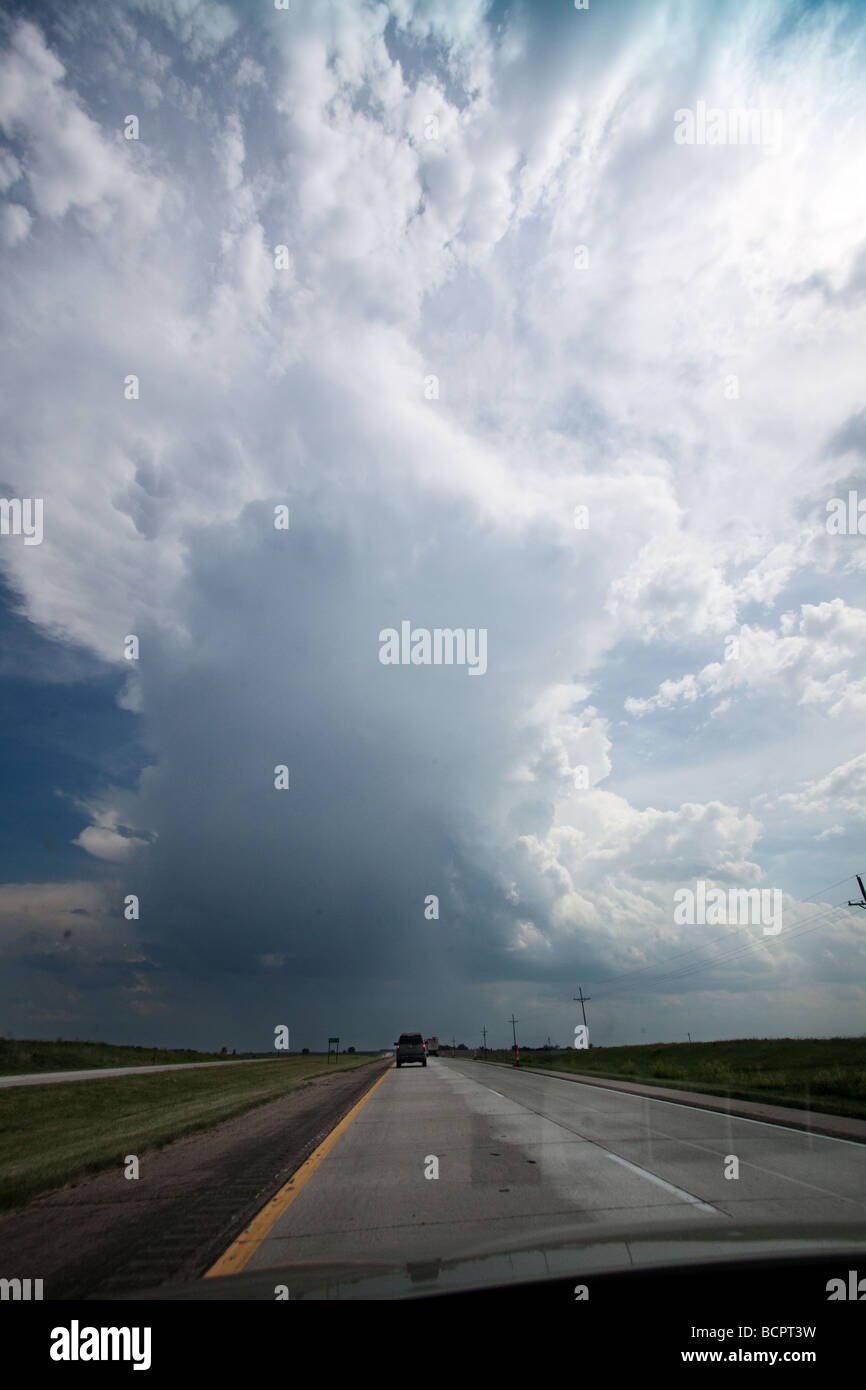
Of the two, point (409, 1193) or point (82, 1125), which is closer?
point (409, 1193)

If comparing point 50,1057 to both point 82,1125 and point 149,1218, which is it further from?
point 149,1218

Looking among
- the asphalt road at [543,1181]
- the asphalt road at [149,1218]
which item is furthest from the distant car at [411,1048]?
the asphalt road at [149,1218]

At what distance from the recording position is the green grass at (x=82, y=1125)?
1036cm

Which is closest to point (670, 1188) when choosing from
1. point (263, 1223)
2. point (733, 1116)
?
point (263, 1223)

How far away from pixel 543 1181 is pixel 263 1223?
10.3 feet

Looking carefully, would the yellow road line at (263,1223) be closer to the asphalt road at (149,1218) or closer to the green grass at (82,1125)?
the asphalt road at (149,1218)

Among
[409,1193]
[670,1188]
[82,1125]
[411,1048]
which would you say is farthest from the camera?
[411,1048]

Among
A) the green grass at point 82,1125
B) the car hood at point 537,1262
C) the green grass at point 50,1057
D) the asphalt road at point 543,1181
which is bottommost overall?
the green grass at point 50,1057

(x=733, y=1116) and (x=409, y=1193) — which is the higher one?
(x=409, y=1193)

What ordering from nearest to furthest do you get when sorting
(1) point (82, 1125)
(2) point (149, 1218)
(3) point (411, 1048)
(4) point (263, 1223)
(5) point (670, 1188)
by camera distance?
(4) point (263, 1223)
(2) point (149, 1218)
(5) point (670, 1188)
(1) point (82, 1125)
(3) point (411, 1048)

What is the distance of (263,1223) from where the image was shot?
6.89 metres

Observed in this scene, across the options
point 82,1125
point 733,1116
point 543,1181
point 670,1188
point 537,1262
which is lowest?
point 82,1125

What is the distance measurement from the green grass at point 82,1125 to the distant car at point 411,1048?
17.0 meters
